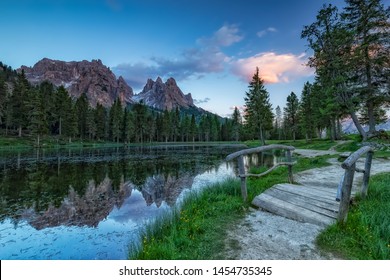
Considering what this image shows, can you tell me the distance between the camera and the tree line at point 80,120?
5462cm

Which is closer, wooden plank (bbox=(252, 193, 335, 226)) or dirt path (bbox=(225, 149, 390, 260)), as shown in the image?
dirt path (bbox=(225, 149, 390, 260))

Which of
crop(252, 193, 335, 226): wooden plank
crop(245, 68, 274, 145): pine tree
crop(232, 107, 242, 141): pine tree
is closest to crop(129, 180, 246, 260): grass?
crop(252, 193, 335, 226): wooden plank

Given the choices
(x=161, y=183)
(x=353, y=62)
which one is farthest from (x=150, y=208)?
(x=353, y=62)

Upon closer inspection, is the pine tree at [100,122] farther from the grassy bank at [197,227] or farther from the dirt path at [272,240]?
the dirt path at [272,240]

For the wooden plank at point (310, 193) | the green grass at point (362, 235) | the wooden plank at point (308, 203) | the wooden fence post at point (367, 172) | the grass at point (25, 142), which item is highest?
the grass at point (25, 142)

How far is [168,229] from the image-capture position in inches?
245

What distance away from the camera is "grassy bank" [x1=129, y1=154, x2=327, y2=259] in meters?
4.68

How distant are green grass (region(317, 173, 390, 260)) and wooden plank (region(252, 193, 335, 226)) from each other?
0.50 meters

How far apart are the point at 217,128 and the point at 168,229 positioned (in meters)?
109

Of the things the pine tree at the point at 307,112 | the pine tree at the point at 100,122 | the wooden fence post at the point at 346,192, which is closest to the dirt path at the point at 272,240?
the wooden fence post at the point at 346,192

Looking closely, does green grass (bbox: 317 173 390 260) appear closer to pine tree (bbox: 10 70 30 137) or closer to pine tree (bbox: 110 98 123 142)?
pine tree (bbox: 10 70 30 137)

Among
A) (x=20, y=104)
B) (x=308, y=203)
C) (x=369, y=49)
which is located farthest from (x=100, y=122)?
(x=308, y=203)

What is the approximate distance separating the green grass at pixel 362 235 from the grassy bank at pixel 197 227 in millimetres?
2318
